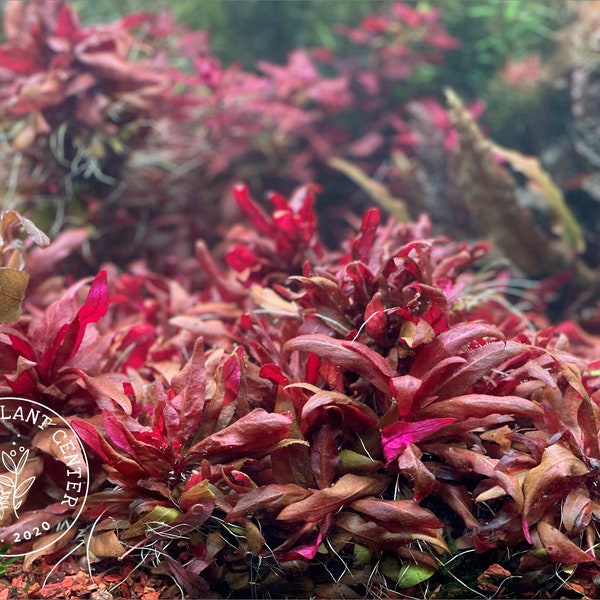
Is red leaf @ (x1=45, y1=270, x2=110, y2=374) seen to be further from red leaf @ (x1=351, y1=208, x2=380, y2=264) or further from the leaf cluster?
red leaf @ (x1=351, y1=208, x2=380, y2=264)

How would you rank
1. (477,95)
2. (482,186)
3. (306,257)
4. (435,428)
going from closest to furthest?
(435,428)
(306,257)
(482,186)
(477,95)

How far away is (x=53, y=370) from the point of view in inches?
50.9

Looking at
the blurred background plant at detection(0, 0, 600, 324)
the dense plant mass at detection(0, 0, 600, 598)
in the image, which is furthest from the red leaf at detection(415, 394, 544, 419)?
the blurred background plant at detection(0, 0, 600, 324)

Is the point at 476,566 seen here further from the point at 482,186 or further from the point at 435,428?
the point at 482,186

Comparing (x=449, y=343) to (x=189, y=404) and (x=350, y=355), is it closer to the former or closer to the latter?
(x=350, y=355)

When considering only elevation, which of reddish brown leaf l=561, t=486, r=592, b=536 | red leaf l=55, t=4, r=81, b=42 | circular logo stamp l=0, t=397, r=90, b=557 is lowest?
circular logo stamp l=0, t=397, r=90, b=557

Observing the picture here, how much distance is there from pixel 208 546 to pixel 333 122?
2.52m

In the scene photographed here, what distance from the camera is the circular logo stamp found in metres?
1.19

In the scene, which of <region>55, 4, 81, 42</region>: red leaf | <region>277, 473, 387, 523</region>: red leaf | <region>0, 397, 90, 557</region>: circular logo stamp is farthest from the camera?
<region>55, 4, 81, 42</region>: red leaf

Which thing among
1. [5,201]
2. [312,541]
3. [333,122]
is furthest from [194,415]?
[333,122]

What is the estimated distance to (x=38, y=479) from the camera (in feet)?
4.12

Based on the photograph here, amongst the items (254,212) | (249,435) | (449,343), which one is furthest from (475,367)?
(254,212)

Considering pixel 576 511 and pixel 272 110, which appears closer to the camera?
pixel 576 511

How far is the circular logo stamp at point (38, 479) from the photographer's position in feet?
3.92
